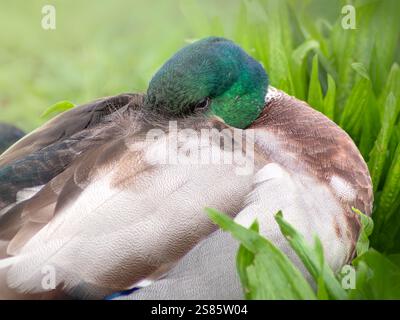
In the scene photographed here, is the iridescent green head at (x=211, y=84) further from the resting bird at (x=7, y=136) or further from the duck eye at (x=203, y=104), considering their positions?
the resting bird at (x=7, y=136)

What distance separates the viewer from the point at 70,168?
2146 mm

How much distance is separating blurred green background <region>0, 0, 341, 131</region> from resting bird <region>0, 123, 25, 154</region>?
1.65ft

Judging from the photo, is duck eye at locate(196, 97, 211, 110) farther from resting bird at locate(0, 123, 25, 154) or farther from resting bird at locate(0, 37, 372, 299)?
resting bird at locate(0, 123, 25, 154)

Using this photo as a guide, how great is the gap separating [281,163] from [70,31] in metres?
2.60

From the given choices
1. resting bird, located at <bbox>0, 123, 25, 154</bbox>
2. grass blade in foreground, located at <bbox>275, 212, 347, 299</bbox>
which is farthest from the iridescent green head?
resting bird, located at <bbox>0, 123, 25, 154</bbox>

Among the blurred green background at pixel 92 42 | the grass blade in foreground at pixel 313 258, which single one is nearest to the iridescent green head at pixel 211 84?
the grass blade in foreground at pixel 313 258

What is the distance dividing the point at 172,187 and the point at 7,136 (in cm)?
140

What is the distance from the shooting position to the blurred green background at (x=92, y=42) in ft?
12.0

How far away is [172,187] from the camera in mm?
2049

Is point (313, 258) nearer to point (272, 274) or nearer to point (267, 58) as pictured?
point (272, 274)

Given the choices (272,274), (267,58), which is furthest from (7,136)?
(272,274)

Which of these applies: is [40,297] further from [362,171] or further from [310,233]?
[362,171]

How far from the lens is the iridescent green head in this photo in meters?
2.26
